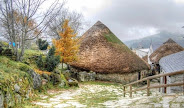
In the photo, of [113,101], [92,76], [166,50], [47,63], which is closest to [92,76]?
[92,76]

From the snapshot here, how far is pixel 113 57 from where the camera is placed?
18609 mm

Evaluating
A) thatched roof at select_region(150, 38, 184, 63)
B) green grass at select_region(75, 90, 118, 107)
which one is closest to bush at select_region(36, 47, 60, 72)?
green grass at select_region(75, 90, 118, 107)

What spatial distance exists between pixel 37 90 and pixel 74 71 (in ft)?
31.2

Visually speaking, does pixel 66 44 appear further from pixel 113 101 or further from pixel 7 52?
pixel 113 101

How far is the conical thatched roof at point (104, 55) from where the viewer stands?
17438 millimetres

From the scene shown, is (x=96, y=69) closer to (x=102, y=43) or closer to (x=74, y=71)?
(x=74, y=71)

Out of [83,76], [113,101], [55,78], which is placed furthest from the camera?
[83,76]

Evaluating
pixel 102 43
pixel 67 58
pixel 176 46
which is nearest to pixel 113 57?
pixel 102 43

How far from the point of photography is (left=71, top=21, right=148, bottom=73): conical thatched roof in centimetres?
1744

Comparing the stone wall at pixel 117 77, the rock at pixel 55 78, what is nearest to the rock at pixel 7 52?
the rock at pixel 55 78

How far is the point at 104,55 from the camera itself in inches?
731

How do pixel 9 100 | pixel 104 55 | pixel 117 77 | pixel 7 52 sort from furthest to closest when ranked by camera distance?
pixel 104 55 < pixel 117 77 < pixel 7 52 < pixel 9 100

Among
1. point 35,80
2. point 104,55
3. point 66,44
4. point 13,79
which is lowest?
point 35,80

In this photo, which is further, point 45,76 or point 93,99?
point 45,76
